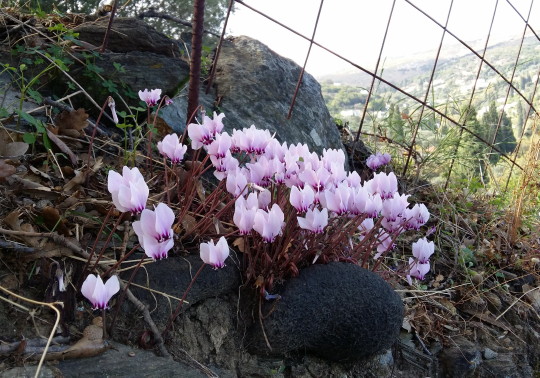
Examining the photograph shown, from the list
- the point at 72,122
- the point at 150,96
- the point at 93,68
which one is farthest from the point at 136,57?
the point at 150,96

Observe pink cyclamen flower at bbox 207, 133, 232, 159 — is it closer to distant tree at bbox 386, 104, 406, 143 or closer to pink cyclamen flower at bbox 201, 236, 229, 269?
pink cyclamen flower at bbox 201, 236, 229, 269

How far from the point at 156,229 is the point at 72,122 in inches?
46.9

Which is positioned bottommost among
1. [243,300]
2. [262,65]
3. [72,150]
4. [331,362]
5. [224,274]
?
[331,362]

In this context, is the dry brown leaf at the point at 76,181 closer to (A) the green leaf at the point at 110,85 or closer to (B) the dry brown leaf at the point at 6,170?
(B) the dry brown leaf at the point at 6,170

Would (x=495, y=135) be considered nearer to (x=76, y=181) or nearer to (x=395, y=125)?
(x=395, y=125)

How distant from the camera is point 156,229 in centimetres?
138

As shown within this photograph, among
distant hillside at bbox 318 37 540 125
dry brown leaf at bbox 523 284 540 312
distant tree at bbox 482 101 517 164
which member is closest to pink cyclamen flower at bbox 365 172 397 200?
dry brown leaf at bbox 523 284 540 312

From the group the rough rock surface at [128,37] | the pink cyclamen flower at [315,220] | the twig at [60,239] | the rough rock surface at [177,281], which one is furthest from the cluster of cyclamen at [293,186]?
the rough rock surface at [128,37]

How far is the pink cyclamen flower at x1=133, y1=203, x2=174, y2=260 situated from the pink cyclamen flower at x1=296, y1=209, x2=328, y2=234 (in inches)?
21.1

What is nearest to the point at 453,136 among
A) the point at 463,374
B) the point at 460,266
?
the point at 460,266

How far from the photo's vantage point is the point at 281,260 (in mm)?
2020

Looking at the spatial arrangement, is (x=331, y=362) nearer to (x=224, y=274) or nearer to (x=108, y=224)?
A: (x=224, y=274)

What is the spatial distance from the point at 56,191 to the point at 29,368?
0.74 metres

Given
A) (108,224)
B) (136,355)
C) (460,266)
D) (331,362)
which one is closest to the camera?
(136,355)
